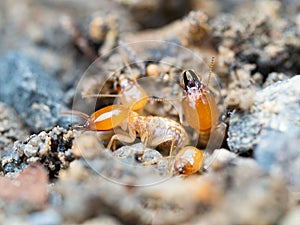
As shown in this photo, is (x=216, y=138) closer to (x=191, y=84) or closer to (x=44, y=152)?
(x=191, y=84)

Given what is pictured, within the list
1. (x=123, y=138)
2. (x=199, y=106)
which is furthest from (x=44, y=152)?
(x=199, y=106)

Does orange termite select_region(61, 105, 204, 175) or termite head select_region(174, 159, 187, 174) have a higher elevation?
orange termite select_region(61, 105, 204, 175)

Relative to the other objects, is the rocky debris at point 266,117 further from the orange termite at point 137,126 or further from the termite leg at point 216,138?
the orange termite at point 137,126

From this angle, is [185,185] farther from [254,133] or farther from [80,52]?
[80,52]

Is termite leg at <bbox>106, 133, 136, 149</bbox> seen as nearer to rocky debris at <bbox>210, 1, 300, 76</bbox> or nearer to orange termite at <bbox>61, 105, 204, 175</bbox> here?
orange termite at <bbox>61, 105, 204, 175</bbox>

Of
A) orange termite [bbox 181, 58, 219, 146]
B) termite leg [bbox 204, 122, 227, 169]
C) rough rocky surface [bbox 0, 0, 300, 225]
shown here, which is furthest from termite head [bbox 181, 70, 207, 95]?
termite leg [bbox 204, 122, 227, 169]
